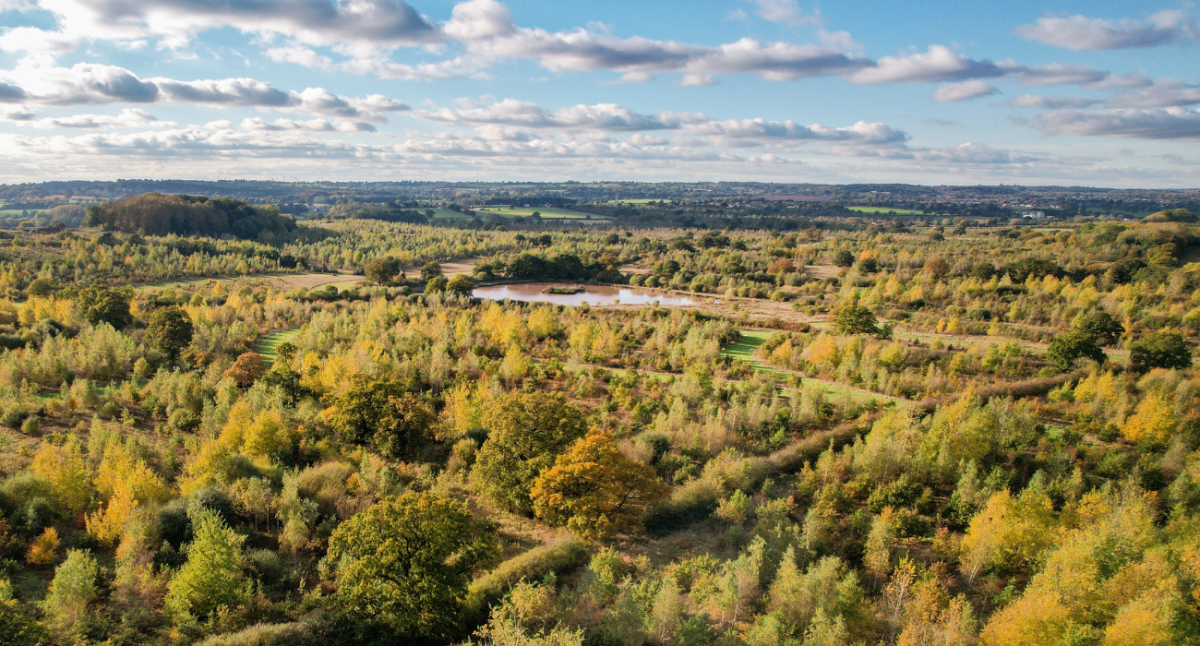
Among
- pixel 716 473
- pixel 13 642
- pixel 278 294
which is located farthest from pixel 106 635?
pixel 278 294

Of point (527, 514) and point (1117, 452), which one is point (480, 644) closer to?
point (527, 514)

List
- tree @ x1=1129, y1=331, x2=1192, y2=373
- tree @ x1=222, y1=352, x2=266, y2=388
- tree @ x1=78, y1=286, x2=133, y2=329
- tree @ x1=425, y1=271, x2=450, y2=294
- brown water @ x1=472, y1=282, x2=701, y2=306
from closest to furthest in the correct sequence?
1. tree @ x1=222, y1=352, x2=266, y2=388
2. tree @ x1=1129, y1=331, x2=1192, y2=373
3. tree @ x1=78, y1=286, x2=133, y2=329
4. tree @ x1=425, y1=271, x2=450, y2=294
5. brown water @ x1=472, y1=282, x2=701, y2=306

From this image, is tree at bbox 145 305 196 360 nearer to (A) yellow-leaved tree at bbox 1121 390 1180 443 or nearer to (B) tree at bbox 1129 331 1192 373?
(A) yellow-leaved tree at bbox 1121 390 1180 443

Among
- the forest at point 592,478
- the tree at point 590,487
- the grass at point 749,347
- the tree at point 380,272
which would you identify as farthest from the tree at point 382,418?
the tree at point 380,272

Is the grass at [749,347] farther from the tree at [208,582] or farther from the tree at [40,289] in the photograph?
the tree at [40,289]

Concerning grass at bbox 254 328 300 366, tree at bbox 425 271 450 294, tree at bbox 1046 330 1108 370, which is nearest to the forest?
tree at bbox 1046 330 1108 370
